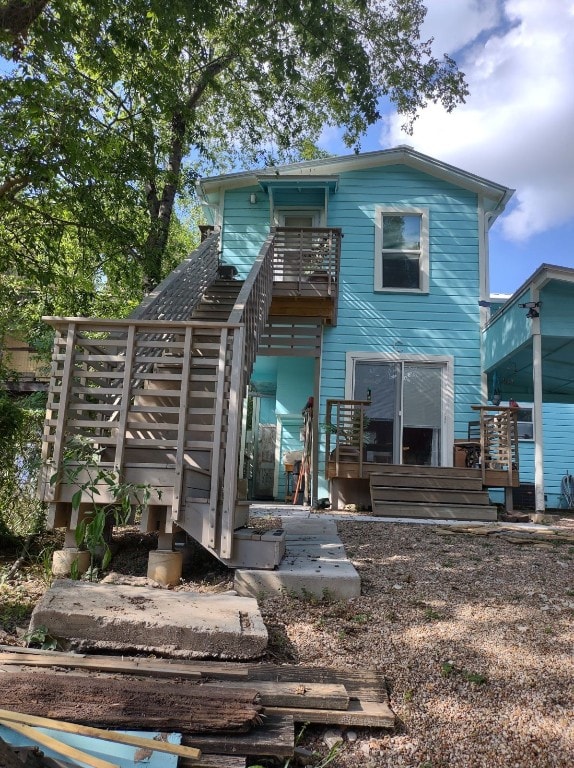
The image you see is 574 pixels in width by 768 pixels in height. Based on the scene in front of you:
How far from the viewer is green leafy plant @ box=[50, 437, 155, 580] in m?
4.13

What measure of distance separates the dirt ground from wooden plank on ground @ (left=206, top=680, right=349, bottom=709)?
11 cm

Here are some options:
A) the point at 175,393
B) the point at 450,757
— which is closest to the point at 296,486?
the point at 175,393

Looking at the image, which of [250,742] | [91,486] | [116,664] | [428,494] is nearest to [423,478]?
[428,494]

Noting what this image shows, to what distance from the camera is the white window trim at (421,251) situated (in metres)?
10.8

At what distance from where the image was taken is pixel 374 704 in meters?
2.67

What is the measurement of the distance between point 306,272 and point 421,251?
8.45 ft

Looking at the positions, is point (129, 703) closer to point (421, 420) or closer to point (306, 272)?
point (306, 272)

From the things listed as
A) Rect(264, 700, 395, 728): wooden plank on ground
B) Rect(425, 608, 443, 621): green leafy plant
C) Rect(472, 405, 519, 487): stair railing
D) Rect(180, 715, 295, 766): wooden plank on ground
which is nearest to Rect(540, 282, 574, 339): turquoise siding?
Rect(472, 405, 519, 487): stair railing

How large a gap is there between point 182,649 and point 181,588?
1.24 metres

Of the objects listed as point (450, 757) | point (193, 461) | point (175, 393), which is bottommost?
point (450, 757)

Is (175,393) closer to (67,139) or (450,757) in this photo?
(450,757)

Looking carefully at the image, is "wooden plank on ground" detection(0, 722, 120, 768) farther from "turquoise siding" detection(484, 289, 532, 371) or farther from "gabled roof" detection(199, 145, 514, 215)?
"gabled roof" detection(199, 145, 514, 215)

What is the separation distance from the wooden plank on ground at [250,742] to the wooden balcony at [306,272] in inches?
304

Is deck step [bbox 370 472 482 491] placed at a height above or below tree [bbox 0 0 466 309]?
below
